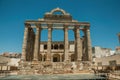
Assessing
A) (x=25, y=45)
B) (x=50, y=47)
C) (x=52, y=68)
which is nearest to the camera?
(x=52, y=68)

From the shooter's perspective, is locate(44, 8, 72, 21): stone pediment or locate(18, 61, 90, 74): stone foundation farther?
locate(44, 8, 72, 21): stone pediment

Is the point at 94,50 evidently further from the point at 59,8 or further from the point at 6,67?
the point at 6,67

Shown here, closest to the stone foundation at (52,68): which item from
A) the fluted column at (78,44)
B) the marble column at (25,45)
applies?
the marble column at (25,45)

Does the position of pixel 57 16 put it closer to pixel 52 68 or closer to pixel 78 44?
pixel 78 44

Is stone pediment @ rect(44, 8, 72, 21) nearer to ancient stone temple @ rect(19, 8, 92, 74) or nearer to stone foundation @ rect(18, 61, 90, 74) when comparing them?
ancient stone temple @ rect(19, 8, 92, 74)

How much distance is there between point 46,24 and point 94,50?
105ft

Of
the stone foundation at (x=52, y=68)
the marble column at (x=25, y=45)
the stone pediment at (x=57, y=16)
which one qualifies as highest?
the stone pediment at (x=57, y=16)

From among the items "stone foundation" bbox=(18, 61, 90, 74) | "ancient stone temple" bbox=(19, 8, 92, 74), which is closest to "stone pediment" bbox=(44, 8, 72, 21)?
"ancient stone temple" bbox=(19, 8, 92, 74)

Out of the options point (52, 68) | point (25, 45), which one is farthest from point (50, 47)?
point (52, 68)

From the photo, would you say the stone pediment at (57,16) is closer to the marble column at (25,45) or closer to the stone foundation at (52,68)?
the marble column at (25,45)

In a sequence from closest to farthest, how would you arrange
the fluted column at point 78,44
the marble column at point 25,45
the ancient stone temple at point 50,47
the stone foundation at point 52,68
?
1. the stone foundation at point 52,68
2. the ancient stone temple at point 50,47
3. the marble column at point 25,45
4. the fluted column at point 78,44

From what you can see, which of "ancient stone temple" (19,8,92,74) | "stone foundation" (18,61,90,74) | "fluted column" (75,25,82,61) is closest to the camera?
"stone foundation" (18,61,90,74)

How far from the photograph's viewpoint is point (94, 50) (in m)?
58.8

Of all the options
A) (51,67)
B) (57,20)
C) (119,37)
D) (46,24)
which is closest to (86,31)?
(57,20)
